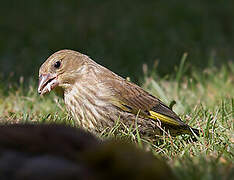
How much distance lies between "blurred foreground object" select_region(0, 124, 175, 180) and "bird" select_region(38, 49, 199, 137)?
182 centimetres

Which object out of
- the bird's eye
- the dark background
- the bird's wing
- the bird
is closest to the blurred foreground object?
the bird

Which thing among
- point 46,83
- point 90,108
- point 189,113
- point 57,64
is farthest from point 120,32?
point 90,108

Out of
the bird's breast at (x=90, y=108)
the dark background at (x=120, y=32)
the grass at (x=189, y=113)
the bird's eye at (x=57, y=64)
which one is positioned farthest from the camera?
the dark background at (x=120, y=32)

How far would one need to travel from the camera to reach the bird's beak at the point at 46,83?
437cm

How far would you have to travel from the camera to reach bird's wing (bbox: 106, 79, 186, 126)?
171 inches

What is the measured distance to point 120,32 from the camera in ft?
28.0

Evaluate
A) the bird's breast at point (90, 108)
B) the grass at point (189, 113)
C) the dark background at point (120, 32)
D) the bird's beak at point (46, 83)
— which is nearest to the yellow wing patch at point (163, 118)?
the grass at point (189, 113)

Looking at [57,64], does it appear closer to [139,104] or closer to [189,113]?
[139,104]

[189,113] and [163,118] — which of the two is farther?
[189,113]

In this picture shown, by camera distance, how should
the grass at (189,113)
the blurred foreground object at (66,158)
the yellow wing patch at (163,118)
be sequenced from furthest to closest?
1. the yellow wing patch at (163,118)
2. the grass at (189,113)
3. the blurred foreground object at (66,158)

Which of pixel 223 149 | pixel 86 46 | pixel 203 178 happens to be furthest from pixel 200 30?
pixel 203 178

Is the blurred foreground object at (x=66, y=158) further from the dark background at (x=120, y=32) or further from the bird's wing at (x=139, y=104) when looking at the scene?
the dark background at (x=120, y=32)

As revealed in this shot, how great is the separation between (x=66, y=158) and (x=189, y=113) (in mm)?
2851

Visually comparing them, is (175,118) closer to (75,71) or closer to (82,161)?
(75,71)
